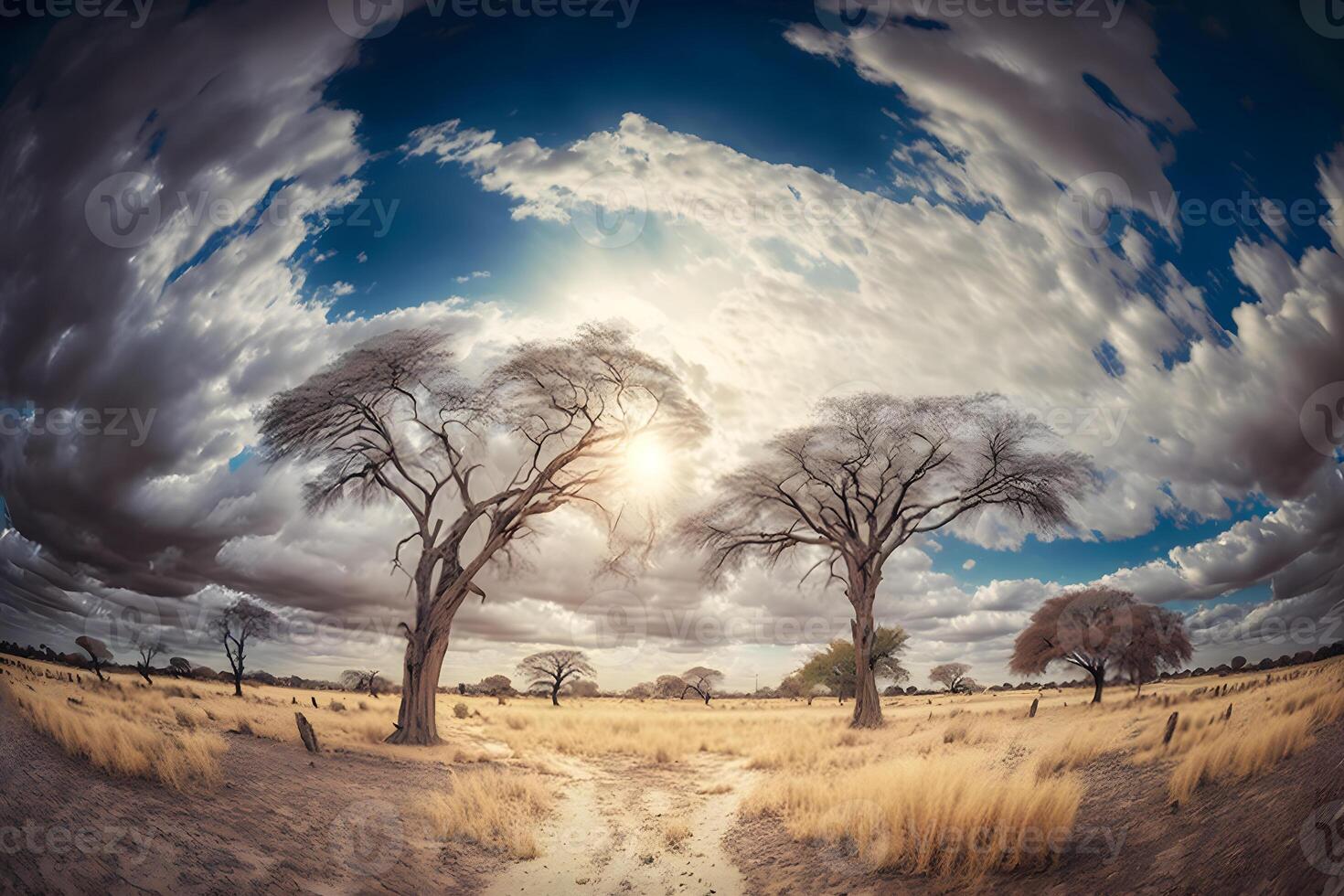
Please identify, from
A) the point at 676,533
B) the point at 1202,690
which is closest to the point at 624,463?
the point at 676,533

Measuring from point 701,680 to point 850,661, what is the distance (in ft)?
20.6

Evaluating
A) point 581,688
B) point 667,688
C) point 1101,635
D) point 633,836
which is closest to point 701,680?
point 667,688

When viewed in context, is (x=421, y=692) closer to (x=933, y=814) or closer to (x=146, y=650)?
(x=146, y=650)

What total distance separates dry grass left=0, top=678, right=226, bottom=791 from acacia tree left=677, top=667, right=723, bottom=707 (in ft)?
10.7

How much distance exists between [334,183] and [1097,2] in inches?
169

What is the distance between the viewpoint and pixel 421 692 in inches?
195

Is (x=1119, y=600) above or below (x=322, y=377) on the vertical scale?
below

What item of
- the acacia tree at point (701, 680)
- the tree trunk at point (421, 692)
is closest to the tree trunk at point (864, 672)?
the acacia tree at point (701, 680)

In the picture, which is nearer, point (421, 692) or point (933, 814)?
point (933, 814)

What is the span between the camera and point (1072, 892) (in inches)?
87.6

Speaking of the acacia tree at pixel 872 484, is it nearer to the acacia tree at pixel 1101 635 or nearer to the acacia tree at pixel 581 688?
the acacia tree at pixel 1101 635

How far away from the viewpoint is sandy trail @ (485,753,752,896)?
122 inches

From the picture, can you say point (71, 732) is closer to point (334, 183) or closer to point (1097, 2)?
point (334, 183)

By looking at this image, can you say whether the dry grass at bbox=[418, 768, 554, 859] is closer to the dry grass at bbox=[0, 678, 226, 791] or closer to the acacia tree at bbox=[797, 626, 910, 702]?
the dry grass at bbox=[0, 678, 226, 791]
